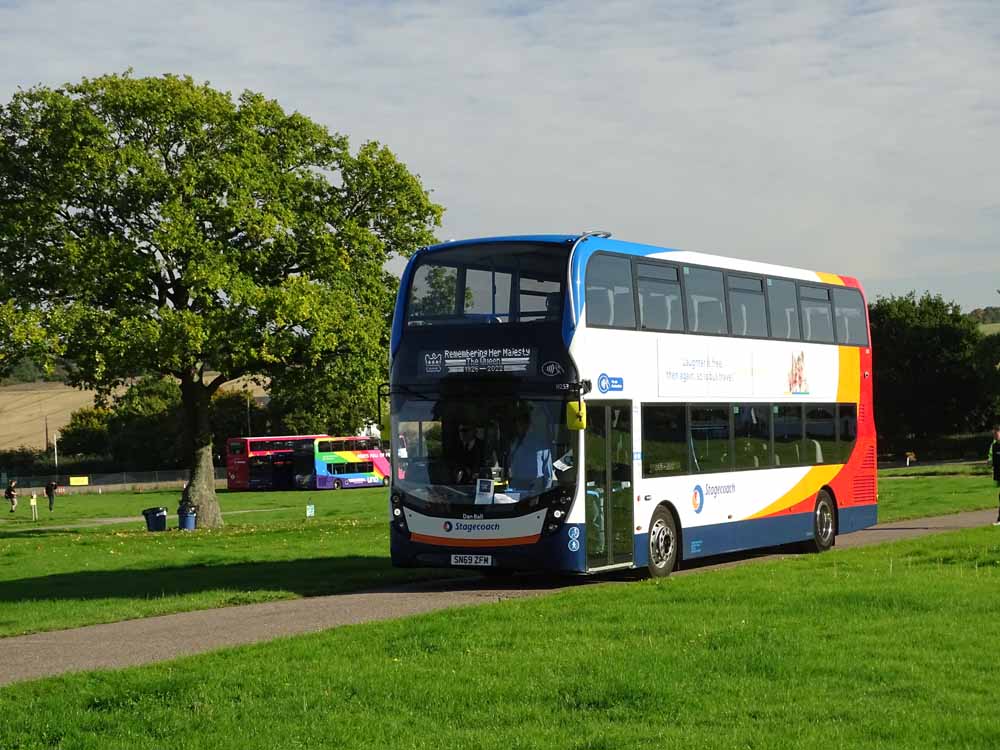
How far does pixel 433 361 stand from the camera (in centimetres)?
1894

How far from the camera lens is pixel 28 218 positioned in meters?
38.0

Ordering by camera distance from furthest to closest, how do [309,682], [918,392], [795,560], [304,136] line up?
[918,392] < [304,136] < [795,560] < [309,682]

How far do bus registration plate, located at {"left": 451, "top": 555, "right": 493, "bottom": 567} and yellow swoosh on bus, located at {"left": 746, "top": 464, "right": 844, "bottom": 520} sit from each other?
544cm

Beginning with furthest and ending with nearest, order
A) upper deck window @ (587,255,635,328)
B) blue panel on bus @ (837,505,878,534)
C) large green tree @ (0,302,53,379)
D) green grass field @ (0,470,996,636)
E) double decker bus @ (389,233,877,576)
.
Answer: large green tree @ (0,302,53,379), blue panel on bus @ (837,505,878,534), upper deck window @ (587,255,635,328), double decker bus @ (389,233,877,576), green grass field @ (0,470,996,636)

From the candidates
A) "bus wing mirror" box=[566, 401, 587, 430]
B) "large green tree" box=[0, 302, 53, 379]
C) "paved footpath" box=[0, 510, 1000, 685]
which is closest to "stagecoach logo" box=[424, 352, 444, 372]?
"bus wing mirror" box=[566, 401, 587, 430]

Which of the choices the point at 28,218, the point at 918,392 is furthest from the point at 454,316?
the point at 918,392

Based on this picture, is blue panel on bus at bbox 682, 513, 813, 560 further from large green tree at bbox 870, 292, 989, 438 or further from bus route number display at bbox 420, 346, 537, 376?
large green tree at bbox 870, 292, 989, 438

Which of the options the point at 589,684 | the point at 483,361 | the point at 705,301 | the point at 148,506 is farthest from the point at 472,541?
the point at 148,506

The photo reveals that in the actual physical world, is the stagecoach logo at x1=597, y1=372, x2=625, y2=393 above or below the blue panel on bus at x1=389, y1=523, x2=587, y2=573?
above

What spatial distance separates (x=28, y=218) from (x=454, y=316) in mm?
22314

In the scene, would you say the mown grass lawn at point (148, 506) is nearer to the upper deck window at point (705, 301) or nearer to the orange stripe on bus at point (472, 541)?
the upper deck window at point (705, 301)

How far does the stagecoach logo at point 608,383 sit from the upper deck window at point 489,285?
102 cm

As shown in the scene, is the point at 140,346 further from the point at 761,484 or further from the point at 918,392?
the point at 918,392

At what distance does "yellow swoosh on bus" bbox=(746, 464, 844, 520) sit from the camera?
23.2 m
